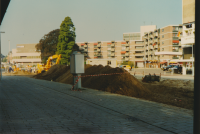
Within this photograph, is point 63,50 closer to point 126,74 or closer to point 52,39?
point 52,39

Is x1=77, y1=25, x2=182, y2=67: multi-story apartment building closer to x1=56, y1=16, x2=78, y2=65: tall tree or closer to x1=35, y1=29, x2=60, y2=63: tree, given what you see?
x1=35, y1=29, x2=60, y2=63: tree

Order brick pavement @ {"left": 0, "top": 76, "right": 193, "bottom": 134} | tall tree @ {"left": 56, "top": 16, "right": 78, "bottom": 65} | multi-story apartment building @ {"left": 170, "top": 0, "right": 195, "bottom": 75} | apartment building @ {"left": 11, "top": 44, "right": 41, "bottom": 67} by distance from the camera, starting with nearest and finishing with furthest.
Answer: brick pavement @ {"left": 0, "top": 76, "right": 193, "bottom": 134} → multi-story apartment building @ {"left": 170, "top": 0, "right": 195, "bottom": 75} → tall tree @ {"left": 56, "top": 16, "right": 78, "bottom": 65} → apartment building @ {"left": 11, "top": 44, "right": 41, "bottom": 67}

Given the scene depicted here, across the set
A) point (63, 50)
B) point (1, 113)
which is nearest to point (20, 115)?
point (1, 113)

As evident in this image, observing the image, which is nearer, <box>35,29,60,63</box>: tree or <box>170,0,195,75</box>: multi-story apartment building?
<box>170,0,195,75</box>: multi-story apartment building

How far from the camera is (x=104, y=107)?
8477mm

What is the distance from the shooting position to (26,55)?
127188 millimetres

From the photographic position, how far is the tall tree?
49.0m

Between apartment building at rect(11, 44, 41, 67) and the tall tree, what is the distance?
7639 centimetres

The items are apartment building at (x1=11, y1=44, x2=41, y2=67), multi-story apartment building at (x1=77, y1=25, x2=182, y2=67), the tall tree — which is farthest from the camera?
apartment building at (x1=11, y1=44, x2=41, y2=67)

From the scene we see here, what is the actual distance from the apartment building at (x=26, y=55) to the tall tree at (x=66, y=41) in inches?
3008

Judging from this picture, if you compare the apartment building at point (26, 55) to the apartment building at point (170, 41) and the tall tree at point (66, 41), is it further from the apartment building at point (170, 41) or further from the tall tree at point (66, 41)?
the tall tree at point (66, 41)

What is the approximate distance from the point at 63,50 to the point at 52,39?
9.79 metres

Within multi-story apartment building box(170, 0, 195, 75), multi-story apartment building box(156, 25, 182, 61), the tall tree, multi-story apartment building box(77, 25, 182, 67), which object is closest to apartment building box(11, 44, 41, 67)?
multi-story apartment building box(77, 25, 182, 67)

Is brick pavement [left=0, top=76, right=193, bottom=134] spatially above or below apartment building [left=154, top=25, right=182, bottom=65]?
Result: below
